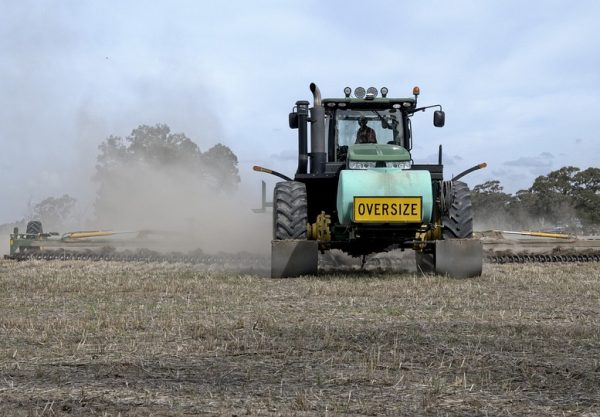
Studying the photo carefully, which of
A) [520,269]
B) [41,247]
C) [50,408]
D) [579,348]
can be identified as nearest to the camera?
[50,408]

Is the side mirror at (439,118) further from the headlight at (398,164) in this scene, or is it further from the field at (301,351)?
the field at (301,351)

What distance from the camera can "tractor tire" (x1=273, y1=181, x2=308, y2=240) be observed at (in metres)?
11.7

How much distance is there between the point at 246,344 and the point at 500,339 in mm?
1972

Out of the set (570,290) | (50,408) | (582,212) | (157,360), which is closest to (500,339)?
(157,360)

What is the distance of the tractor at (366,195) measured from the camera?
35.7ft

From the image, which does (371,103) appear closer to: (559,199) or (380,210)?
(380,210)

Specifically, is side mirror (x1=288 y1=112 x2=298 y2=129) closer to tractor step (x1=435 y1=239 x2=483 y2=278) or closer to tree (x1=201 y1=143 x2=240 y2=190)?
tractor step (x1=435 y1=239 x2=483 y2=278)

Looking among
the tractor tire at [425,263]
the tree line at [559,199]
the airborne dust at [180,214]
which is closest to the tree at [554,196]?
the tree line at [559,199]

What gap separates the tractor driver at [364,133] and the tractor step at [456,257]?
2175 mm

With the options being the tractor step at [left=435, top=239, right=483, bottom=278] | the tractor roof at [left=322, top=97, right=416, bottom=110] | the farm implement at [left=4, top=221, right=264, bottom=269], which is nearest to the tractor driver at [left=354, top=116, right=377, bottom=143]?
the tractor roof at [left=322, top=97, right=416, bottom=110]

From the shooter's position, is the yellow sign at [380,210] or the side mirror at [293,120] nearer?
the yellow sign at [380,210]

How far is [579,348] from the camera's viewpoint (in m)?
5.46

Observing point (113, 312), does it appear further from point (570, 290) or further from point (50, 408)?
point (570, 290)

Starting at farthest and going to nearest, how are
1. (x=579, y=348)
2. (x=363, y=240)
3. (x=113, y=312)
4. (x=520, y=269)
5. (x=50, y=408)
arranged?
(x=520, y=269), (x=363, y=240), (x=113, y=312), (x=579, y=348), (x=50, y=408)
